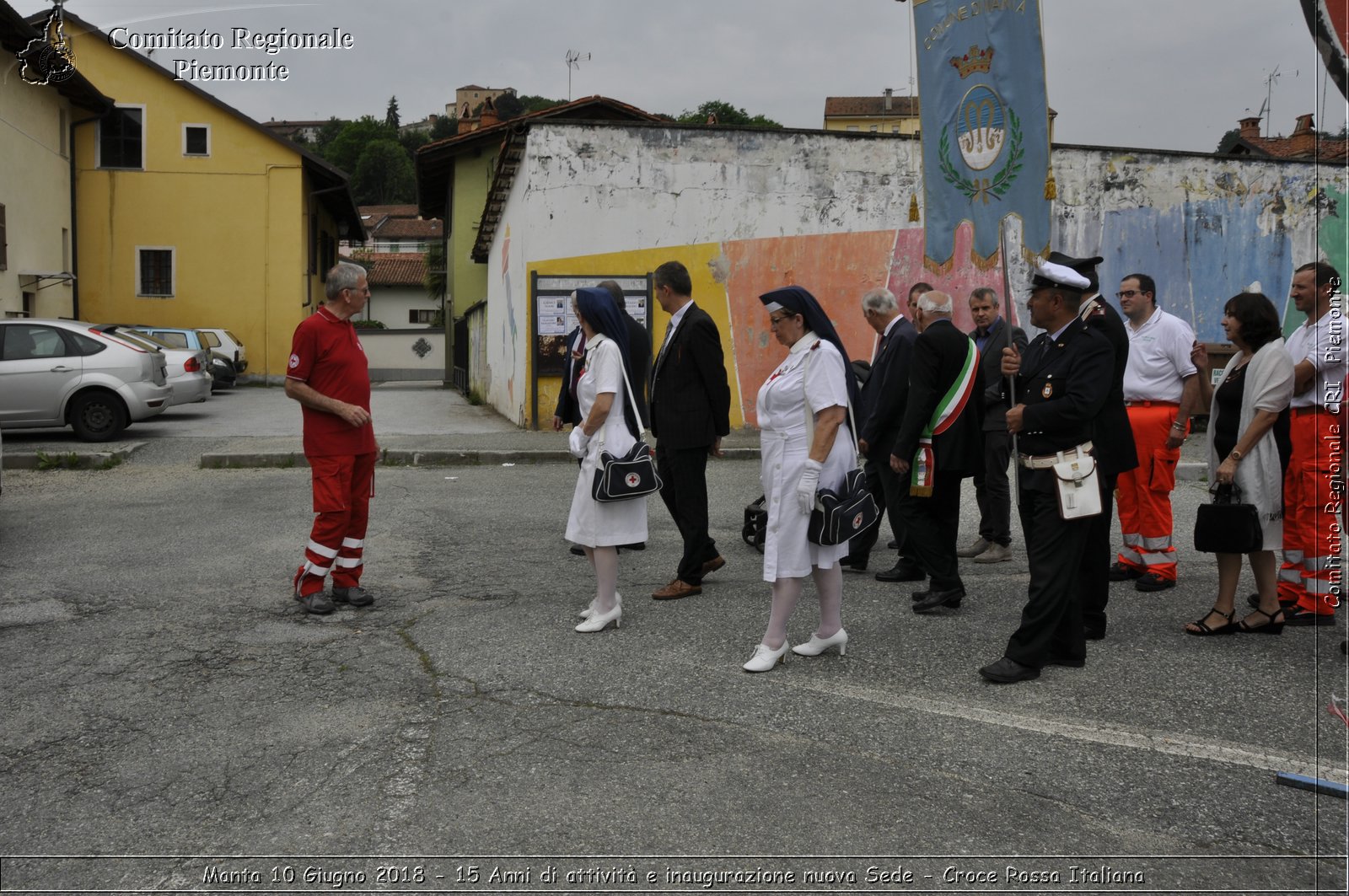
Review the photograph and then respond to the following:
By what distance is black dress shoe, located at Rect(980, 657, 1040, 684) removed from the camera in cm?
504

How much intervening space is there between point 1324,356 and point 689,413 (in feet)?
10.6

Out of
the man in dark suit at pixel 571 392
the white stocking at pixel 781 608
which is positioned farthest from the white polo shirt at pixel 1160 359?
the man in dark suit at pixel 571 392

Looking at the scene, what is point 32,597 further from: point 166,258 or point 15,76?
point 166,258

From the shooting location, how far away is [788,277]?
16656 mm

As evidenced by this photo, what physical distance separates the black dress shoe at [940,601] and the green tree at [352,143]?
333ft

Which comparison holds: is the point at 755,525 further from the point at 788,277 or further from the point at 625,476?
the point at 788,277

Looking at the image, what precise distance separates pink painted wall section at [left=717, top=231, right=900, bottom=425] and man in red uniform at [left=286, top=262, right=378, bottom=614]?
1057 cm

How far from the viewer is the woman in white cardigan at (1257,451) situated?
5719mm

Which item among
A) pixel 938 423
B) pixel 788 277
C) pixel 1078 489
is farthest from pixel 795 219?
pixel 1078 489

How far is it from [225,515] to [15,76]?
69.1ft

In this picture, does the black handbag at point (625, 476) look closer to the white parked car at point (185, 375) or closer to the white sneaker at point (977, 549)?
the white sneaker at point (977, 549)

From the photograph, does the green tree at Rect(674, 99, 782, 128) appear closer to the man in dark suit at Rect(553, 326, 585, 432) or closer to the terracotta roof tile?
the terracotta roof tile

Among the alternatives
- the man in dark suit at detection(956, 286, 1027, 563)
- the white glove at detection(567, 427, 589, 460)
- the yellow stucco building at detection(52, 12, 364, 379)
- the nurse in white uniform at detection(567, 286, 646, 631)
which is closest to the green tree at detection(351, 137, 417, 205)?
the yellow stucco building at detection(52, 12, 364, 379)

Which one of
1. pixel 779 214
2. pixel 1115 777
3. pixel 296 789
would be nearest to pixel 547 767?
pixel 296 789
